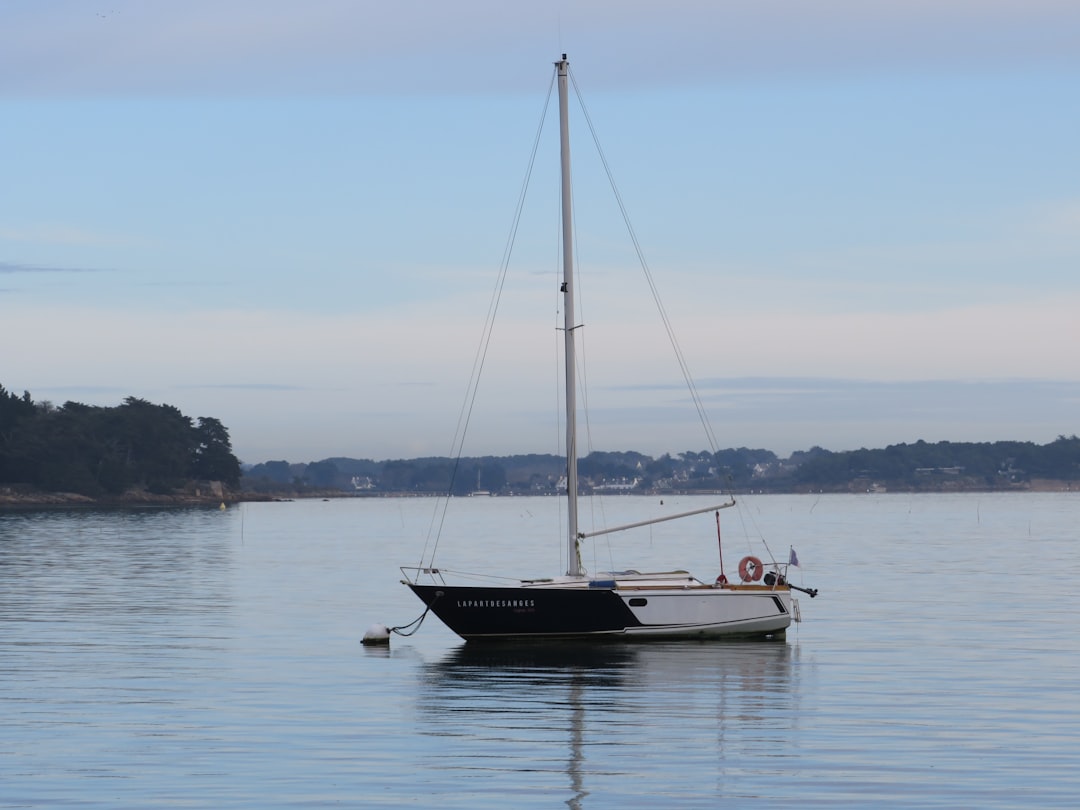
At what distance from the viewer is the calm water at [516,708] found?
2145 cm

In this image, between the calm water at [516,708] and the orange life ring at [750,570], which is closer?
the calm water at [516,708]

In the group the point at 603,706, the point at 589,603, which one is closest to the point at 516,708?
the point at 603,706

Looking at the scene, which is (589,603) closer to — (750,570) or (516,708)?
(750,570)

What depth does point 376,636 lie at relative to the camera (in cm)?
4231

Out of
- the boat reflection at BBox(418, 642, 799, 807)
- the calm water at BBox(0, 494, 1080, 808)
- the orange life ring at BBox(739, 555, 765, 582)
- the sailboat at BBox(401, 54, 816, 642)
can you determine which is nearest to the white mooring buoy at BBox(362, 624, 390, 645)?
the calm water at BBox(0, 494, 1080, 808)

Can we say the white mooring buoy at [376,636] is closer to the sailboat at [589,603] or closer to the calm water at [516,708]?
the calm water at [516,708]

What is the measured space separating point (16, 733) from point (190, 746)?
3.72 metres

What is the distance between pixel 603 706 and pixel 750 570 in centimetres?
1391

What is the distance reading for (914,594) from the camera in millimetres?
62406

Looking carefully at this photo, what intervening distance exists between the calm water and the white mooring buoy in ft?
1.32

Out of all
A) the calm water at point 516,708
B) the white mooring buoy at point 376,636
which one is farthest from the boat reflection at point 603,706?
the white mooring buoy at point 376,636

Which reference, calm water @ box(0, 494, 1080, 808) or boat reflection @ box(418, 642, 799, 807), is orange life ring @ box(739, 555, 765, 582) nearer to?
boat reflection @ box(418, 642, 799, 807)

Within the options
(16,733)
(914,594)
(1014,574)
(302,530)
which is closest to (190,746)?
(16,733)

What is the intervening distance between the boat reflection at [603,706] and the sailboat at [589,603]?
1.72ft
